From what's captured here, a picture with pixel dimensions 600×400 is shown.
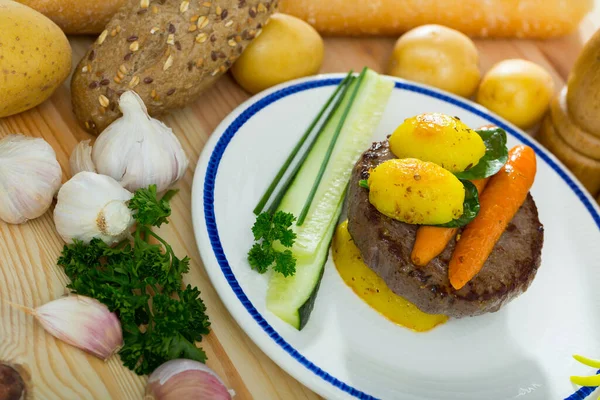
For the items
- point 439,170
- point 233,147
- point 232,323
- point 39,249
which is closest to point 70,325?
point 39,249

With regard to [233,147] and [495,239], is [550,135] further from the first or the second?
[233,147]

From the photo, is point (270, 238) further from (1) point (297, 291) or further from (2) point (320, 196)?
(2) point (320, 196)

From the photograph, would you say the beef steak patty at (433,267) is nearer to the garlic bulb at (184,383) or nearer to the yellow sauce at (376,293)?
the yellow sauce at (376,293)

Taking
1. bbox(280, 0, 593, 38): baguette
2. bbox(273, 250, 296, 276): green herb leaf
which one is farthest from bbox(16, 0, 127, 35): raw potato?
bbox(273, 250, 296, 276): green herb leaf

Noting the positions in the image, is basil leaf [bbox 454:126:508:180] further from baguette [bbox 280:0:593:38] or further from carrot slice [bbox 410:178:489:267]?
baguette [bbox 280:0:593:38]

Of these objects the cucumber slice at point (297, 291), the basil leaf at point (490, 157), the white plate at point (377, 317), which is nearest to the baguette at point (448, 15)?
the white plate at point (377, 317)
